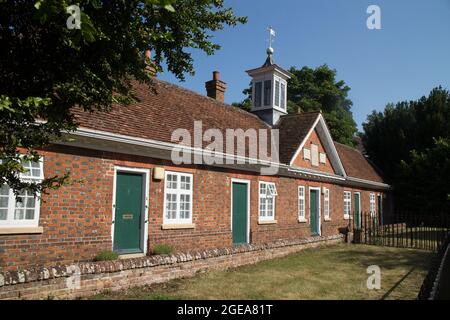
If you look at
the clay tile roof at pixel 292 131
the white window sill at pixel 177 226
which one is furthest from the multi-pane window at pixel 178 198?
the clay tile roof at pixel 292 131

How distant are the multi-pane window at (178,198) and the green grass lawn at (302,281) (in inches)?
90.7

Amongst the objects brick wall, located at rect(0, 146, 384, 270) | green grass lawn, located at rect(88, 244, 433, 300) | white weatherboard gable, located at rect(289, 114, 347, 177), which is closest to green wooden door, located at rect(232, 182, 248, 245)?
brick wall, located at rect(0, 146, 384, 270)

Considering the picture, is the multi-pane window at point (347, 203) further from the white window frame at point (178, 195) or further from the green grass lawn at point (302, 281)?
the white window frame at point (178, 195)

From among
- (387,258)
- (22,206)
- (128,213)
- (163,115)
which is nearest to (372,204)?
(387,258)

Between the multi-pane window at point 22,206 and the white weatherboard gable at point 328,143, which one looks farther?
the white weatherboard gable at point 328,143

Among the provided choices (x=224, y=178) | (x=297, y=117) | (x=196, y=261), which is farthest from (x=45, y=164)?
(x=297, y=117)

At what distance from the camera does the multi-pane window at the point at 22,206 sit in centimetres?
784

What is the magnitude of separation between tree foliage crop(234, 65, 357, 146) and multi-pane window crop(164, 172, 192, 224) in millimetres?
23075

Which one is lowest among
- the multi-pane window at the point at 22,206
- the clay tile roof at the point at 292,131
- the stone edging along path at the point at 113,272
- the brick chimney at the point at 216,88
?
the stone edging along path at the point at 113,272

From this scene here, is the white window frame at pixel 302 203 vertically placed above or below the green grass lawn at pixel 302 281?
above

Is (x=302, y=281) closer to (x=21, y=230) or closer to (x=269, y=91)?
(x=21, y=230)

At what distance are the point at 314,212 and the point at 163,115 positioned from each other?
10.4m

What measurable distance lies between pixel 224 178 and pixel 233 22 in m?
8.21

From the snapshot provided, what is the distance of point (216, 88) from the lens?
20.4m
